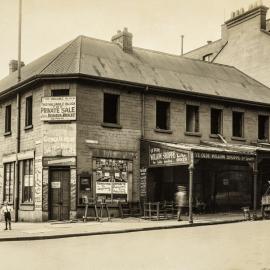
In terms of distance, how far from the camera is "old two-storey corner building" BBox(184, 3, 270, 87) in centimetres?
3253

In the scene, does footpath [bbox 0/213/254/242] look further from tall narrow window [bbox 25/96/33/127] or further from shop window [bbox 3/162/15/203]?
tall narrow window [bbox 25/96/33/127]

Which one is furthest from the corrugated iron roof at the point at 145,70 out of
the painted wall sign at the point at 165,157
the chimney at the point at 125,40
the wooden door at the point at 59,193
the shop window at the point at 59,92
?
the wooden door at the point at 59,193

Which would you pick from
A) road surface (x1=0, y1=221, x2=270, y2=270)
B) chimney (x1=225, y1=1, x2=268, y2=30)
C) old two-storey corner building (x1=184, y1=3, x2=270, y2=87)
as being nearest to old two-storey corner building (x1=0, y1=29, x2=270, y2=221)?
old two-storey corner building (x1=184, y1=3, x2=270, y2=87)

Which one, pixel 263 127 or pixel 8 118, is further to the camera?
pixel 263 127

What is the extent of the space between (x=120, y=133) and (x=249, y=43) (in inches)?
555

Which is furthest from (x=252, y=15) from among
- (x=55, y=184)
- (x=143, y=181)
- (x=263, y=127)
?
(x=55, y=184)

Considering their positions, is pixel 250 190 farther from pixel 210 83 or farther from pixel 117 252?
pixel 117 252

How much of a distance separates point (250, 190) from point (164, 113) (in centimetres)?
657

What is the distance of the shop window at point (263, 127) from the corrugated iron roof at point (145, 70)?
0.98 m

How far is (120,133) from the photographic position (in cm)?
2364

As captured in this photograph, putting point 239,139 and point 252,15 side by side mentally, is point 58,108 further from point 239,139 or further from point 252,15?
point 252,15

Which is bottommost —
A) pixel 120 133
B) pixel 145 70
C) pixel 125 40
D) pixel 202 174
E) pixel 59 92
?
pixel 202 174

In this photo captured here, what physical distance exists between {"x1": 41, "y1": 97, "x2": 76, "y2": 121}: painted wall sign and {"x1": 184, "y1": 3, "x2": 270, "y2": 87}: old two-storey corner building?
48.3 feet

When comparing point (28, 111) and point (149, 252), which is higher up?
point (28, 111)
